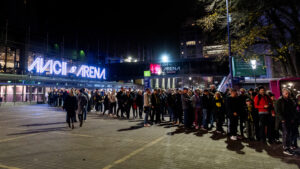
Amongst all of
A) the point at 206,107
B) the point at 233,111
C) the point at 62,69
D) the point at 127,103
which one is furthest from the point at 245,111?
the point at 62,69

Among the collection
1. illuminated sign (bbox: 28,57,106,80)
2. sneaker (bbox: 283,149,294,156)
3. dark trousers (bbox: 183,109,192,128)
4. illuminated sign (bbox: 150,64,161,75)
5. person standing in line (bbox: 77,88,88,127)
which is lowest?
sneaker (bbox: 283,149,294,156)

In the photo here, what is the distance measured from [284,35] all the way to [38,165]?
49.4 ft

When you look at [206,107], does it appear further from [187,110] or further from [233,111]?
[233,111]

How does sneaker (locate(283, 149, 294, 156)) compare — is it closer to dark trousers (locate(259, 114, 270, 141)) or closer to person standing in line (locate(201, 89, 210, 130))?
dark trousers (locate(259, 114, 270, 141))

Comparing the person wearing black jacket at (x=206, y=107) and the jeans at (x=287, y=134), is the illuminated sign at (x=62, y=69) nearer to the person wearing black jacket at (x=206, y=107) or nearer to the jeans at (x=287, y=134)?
the person wearing black jacket at (x=206, y=107)

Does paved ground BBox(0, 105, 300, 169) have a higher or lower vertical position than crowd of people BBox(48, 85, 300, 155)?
lower

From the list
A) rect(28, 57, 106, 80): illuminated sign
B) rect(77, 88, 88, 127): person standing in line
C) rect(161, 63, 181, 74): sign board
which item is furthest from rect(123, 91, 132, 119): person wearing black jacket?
rect(161, 63, 181, 74): sign board

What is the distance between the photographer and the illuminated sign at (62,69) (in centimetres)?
2377

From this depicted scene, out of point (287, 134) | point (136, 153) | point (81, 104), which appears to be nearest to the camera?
point (136, 153)

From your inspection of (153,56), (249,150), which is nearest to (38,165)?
(249,150)

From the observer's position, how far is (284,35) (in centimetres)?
1177

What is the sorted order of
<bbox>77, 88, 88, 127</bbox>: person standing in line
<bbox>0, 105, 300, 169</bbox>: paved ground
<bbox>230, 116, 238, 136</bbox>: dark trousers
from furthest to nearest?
1. <bbox>77, 88, 88, 127</bbox>: person standing in line
2. <bbox>230, 116, 238, 136</bbox>: dark trousers
3. <bbox>0, 105, 300, 169</bbox>: paved ground

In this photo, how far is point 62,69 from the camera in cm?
2794

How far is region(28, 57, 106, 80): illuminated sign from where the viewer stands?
78.0 feet
